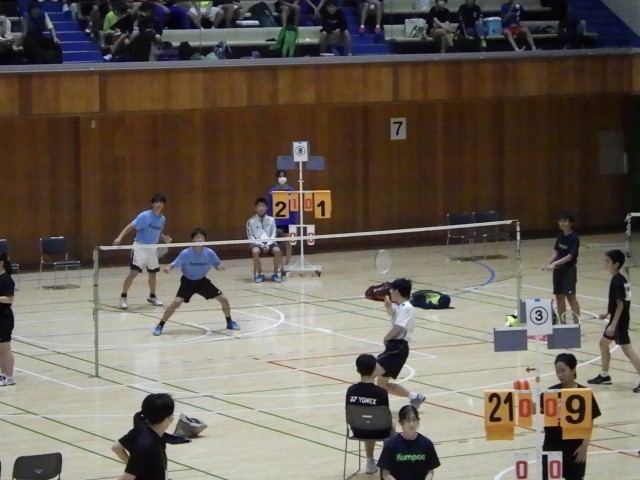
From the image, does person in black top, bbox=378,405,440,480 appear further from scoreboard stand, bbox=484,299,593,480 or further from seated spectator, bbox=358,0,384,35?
seated spectator, bbox=358,0,384,35

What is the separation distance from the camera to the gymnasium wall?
31.6m

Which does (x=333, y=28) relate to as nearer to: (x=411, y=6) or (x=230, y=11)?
(x=411, y=6)

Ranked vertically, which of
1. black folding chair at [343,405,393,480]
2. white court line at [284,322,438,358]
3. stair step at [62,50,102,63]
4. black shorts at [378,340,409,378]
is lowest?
white court line at [284,322,438,358]

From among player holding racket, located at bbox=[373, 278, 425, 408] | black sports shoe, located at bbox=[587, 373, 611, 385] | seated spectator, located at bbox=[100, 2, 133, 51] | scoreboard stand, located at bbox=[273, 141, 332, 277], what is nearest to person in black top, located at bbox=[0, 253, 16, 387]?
player holding racket, located at bbox=[373, 278, 425, 408]

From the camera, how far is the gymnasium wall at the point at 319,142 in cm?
3158

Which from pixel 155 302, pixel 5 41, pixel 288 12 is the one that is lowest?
pixel 155 302

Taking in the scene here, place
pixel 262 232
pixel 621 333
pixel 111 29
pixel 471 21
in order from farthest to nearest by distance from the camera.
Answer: pixel 471 21 < pixel 111 29 < pixel 262 232 < pixel 621 333

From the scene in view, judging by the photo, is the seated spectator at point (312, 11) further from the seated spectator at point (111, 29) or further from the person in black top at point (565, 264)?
the person in black top at point (565, 264)

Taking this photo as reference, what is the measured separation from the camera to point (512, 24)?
35344 mm

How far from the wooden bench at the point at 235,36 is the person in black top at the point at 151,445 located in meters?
21.1

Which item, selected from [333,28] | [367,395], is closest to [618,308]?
[367,395]

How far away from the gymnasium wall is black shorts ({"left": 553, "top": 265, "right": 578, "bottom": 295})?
35.6 ft

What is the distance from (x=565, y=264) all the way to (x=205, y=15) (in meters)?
12.0

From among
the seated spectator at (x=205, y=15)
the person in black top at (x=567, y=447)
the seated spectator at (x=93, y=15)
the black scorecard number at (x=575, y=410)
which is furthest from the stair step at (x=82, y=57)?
the black scorecard number at (x=575, y=410)
